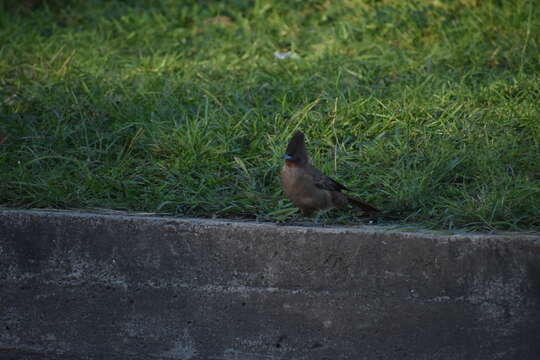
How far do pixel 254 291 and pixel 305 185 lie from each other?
596 mm

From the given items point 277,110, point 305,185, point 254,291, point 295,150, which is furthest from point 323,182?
point 277,110

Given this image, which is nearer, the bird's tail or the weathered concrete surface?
the weathered concrete surface

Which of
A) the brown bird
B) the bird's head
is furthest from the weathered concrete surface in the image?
the bird's head

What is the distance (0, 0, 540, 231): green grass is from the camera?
3.95 m

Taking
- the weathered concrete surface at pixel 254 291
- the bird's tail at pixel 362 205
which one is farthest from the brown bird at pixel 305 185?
the weathered concrete surface at pixel 254 291

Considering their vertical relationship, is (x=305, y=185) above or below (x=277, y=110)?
above

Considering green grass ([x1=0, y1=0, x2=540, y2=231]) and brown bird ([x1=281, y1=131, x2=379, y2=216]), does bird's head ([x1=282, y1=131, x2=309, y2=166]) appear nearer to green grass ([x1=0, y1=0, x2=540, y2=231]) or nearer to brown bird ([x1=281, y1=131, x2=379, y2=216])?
brown bird ([x1=281, y1=131, x2=379, y2=216])

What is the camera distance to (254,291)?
3.44 meters

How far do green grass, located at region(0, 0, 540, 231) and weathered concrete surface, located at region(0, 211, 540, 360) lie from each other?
0.33 metres

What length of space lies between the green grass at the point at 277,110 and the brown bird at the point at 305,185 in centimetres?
10

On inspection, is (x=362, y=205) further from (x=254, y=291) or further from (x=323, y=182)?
(x=254, y=291)

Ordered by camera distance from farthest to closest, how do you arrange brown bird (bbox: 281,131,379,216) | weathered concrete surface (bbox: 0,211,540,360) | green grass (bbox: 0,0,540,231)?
green grass (bbox: 0,0,540,231)
brown bird (bbox: 281,131,379,216)
weathered concrete surface (bbox: 0,211,540,360)

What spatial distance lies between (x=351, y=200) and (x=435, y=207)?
435 mm

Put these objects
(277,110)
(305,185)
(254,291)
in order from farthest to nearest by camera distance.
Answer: (277,110), (305,185), (254,291)
